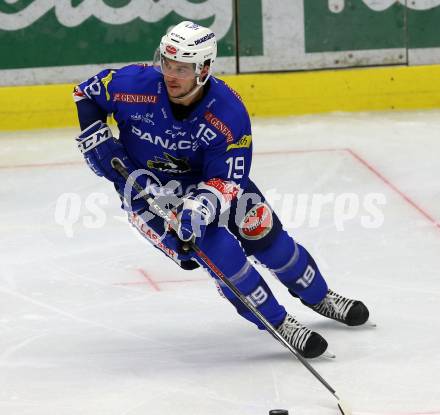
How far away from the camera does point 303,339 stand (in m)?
4.26

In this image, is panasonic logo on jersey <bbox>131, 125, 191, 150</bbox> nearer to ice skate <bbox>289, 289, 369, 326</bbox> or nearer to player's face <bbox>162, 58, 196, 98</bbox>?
player's face <bbox>162, 58, 196, 98</bbox>

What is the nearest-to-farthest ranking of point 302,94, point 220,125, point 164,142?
1. point 220,125
2. point 164,142
3. point 302,94

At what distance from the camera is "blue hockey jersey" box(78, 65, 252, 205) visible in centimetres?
409

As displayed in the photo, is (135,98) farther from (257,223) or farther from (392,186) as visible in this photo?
(392,186)

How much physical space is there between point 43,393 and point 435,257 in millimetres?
1947

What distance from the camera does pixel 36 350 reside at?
4445 millimetres

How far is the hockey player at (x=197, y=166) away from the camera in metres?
4.07

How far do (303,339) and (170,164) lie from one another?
0.75 metres

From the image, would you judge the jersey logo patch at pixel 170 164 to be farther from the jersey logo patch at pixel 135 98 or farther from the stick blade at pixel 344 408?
the stick blade at pixel 344 408

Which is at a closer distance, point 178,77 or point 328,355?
point 178,77

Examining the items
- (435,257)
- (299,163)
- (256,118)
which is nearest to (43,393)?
(435,257)

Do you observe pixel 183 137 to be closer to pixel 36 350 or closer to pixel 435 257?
pixel 36 350

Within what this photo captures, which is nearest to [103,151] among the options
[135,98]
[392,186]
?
[135,98]

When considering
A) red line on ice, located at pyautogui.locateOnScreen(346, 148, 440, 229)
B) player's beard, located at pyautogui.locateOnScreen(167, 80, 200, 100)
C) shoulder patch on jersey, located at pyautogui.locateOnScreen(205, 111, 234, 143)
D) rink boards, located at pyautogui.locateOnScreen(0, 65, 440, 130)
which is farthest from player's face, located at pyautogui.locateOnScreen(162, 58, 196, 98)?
rink boards, located at pyautogui.locateOnScreen(0, 65, 440, 130)
